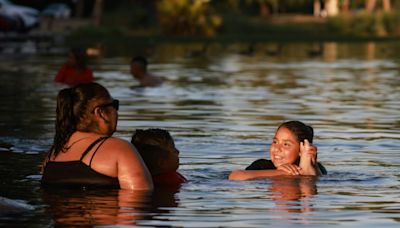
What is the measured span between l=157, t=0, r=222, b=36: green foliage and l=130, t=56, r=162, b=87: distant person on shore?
137 ft

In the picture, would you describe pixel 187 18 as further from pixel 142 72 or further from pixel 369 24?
pixel 142 72

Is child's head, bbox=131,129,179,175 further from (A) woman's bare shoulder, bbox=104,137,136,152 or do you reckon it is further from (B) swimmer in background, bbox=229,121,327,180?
(B) swimmer in background, bbox=229,121,327,180

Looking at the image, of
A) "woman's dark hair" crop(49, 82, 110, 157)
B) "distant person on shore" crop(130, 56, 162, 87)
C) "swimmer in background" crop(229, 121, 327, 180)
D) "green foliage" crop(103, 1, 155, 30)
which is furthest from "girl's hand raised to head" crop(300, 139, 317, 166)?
"green foliage" crop(103, 1, 155, 30)

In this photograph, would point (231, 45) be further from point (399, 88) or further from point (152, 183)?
point (152, 183)

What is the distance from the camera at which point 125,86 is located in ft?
106

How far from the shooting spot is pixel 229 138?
19.5 metres

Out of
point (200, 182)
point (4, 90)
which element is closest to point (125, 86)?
point (4, 90)

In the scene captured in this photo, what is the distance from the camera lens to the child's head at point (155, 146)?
12602 millimetres

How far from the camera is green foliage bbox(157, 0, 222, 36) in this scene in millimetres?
72938

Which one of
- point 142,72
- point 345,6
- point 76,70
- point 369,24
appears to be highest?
point 76,70

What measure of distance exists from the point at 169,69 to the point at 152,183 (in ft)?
93.9

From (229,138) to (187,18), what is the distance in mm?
54580

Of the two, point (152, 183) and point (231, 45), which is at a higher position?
point (152, 183)

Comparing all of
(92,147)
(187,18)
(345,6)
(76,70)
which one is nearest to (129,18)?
(187,18)
